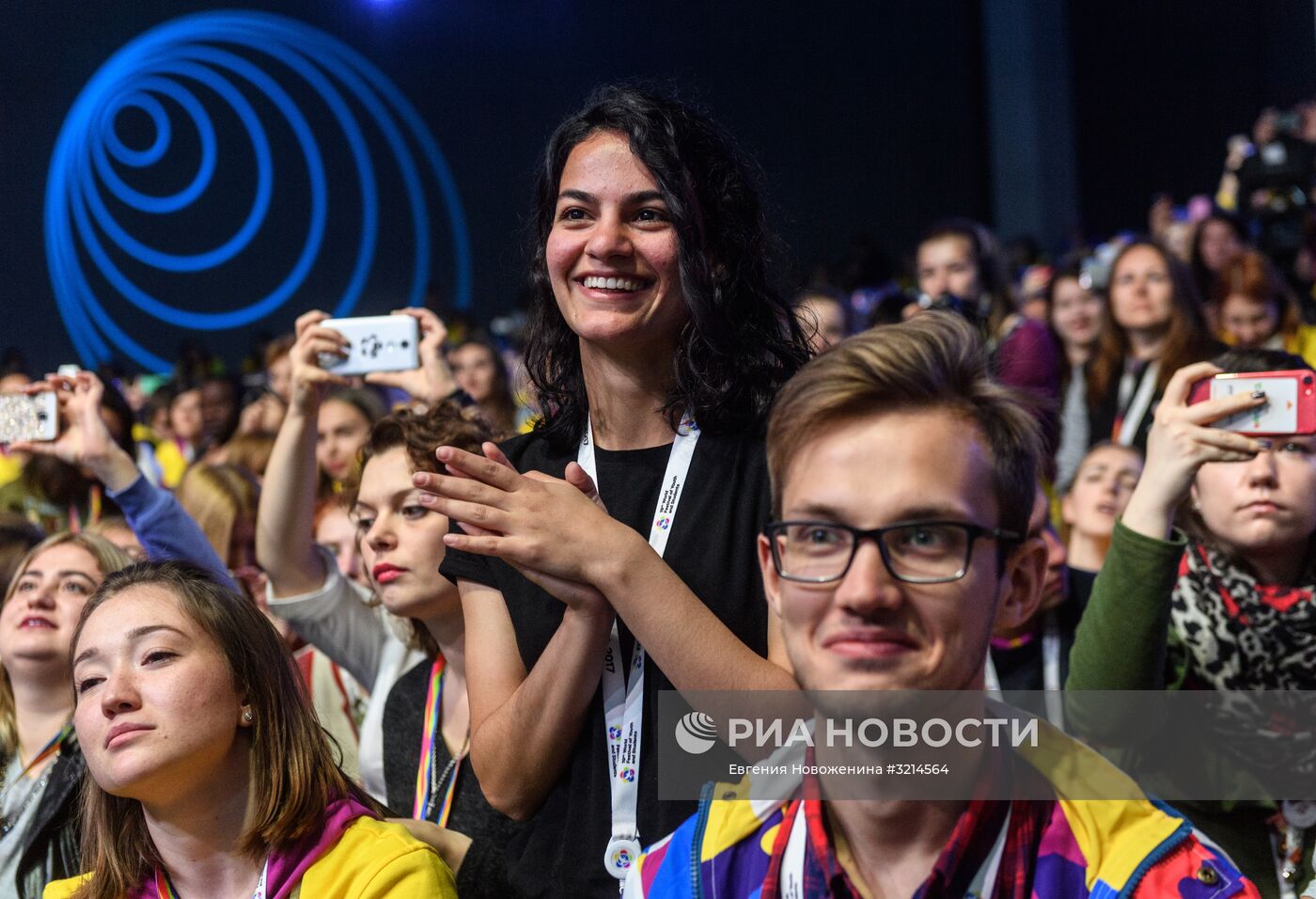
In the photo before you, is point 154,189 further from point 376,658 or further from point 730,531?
point 730,531

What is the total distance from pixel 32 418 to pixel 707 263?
1799 millimetres

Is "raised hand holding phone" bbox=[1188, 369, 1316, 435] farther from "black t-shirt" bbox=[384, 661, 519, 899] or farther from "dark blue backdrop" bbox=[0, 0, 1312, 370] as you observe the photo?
"dark blue backdrop" bbox=[0, 0, 1312, 370]

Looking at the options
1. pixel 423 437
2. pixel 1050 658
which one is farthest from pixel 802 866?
pixel 1050 658

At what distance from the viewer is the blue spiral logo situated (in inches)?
333

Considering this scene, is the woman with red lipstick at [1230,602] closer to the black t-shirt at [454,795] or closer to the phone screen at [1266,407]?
the phone screen at [1266,407]

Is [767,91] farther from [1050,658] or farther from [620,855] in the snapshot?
[620,855]

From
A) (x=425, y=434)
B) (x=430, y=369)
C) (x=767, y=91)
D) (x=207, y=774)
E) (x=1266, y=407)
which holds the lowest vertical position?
(x=207, y=774)

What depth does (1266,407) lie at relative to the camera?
2.11 meters

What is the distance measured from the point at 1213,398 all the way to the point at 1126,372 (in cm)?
309

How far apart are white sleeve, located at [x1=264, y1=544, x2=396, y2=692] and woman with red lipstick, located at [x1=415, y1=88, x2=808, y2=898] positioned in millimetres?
1186

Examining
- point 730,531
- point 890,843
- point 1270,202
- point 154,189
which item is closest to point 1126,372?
point 1270,202

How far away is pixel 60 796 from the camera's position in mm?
2555
